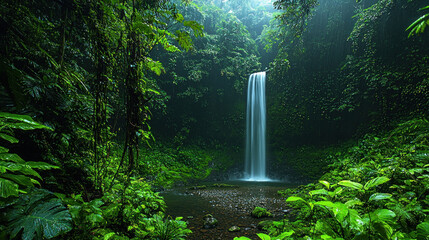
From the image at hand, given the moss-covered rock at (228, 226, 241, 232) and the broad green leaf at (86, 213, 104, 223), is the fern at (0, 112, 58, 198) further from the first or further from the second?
the moss-covered rock at (228, 226, 241, 232)

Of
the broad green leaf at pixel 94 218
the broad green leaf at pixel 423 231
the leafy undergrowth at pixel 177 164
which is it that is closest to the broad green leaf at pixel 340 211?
the broad green leaf at pixel 423 231

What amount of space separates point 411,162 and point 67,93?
4.45 meters

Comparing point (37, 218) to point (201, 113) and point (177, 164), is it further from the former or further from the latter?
point (201, 113)

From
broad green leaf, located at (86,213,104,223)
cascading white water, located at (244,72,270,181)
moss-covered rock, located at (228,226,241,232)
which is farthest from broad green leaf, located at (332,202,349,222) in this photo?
cascading white water, located at (244,72,270,181)

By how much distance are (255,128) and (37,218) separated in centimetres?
1218

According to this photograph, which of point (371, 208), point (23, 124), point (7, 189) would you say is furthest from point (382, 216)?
point (23, 124)

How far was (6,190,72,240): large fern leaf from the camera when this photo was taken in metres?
0.98

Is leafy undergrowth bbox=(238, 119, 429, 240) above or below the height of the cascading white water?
below

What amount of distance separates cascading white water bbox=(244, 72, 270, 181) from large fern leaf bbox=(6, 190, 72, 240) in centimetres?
1110

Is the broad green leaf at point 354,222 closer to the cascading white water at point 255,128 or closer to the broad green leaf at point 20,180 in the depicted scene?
the broad green leaf at point 20,180

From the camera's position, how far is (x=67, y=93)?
7.16ft

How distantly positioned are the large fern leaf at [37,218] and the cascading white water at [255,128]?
11103 mm

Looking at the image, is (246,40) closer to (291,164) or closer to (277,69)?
(277,69)

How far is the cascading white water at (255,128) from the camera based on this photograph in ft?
38.3
